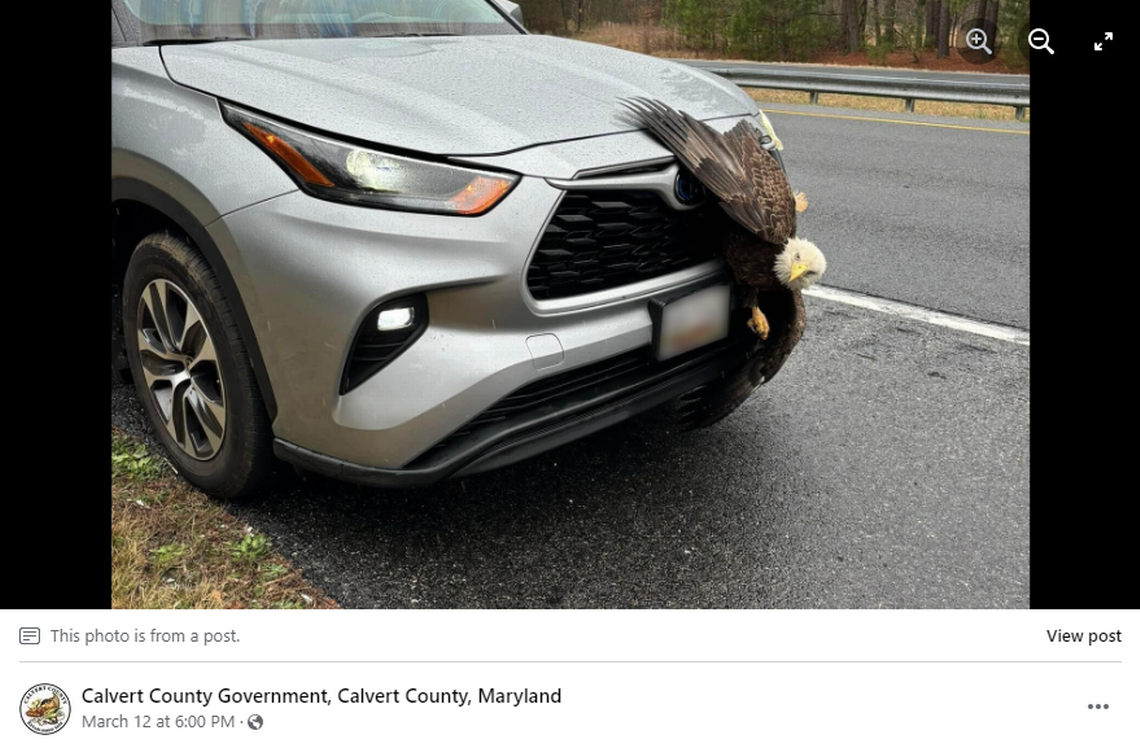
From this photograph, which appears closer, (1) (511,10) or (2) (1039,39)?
(2) (1039,39)

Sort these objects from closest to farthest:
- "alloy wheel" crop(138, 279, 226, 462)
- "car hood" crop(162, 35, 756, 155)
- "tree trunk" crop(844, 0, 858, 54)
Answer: "car hood" crop(162, 35, 756, 155) < "alloy wheel" crop(138, 279, 226, 462) < "tree trunk" crop(844, 0, 858, 54)

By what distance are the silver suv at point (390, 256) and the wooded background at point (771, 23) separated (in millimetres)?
10640

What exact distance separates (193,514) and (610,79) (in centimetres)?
173

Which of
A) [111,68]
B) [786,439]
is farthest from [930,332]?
[111,68]

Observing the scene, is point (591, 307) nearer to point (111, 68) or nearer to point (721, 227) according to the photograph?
point (721, 227)

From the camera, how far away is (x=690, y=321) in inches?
98.4

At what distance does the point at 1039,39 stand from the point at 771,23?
1878 centimetres

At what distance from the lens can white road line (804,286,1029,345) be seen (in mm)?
3984

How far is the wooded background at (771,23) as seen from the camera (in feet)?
48.4

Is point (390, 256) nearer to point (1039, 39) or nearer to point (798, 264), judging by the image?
point (798, 264)

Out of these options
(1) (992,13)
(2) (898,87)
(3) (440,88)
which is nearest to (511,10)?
(3) (440,88)

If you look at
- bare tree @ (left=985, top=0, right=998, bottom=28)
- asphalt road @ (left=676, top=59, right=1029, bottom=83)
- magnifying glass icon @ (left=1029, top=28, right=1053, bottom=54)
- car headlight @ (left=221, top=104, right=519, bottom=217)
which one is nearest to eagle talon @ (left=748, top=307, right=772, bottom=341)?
car headlight @ (left=221, top=104, right=519, bottom=217)

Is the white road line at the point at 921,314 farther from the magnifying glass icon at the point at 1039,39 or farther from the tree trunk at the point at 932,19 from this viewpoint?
the tree trunk at the point at 932,19

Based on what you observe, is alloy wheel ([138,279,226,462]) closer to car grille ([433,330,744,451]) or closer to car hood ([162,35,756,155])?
car hood ([162,35,756,155])
